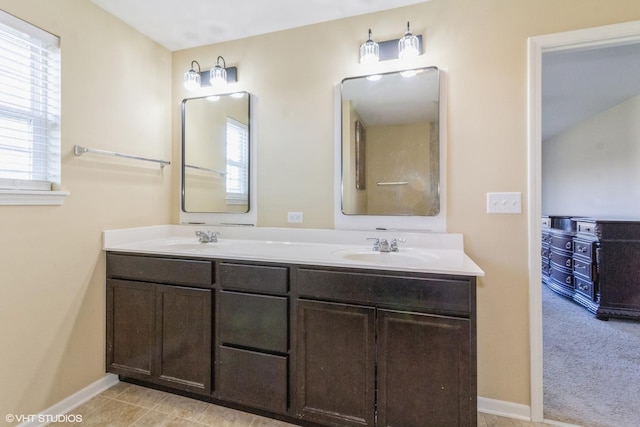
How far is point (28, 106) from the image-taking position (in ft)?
5.34

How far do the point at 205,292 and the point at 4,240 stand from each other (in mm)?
978

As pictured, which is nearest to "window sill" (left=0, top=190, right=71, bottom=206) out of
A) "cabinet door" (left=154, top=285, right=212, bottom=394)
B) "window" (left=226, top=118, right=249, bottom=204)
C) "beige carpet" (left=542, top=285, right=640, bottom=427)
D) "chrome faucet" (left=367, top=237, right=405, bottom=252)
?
"cabinet door" (left=154, top=285, right=212, bottom=394)

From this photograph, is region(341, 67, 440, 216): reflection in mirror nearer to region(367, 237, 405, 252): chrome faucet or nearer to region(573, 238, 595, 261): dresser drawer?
region(367, 237, 405, 252): chrome faucet

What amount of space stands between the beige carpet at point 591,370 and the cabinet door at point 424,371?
85 centimetres

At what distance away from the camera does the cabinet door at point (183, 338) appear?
5.56 feet

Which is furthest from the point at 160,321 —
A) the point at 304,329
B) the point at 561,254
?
the point at 561,254

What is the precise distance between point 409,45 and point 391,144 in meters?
0.59

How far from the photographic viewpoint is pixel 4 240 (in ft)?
4.85

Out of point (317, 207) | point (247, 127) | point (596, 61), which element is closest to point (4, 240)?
point (247, 127)

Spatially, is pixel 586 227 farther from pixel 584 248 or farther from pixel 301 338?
pixel 301 338

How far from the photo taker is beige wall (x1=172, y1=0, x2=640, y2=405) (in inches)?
67.5

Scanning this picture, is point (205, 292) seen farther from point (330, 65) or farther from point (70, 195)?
point (330, 65)

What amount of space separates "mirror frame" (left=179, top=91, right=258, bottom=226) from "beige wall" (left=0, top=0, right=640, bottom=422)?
96 mm

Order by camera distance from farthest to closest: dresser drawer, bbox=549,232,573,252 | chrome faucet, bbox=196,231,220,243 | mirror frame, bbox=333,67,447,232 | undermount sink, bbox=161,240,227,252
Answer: dresser drawer, bbox=549,232,573,252 < chrome faucet, bbox=196,231,220,243 < undermount sink, bbox=161,240,227,252 < mirror frame, bbox=333,67,447,232
